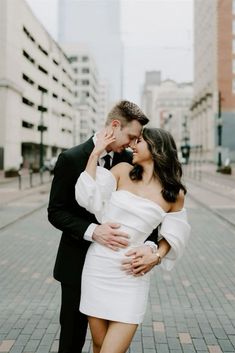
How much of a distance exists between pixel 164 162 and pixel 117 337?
3.35 ft

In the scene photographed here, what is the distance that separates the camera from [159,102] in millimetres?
194625

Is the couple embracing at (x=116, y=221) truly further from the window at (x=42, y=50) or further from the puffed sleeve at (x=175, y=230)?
the window at (x=42, y=50)

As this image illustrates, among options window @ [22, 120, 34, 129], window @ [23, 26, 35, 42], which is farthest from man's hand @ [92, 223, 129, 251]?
window @ [22, 120, 34, 129]

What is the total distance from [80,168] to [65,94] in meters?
85.6

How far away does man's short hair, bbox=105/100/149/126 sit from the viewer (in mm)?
2865

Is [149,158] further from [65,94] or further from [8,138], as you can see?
[65,94]

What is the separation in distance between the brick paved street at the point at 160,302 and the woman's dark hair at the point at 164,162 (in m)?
2.25

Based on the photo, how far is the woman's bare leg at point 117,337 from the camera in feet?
8.65

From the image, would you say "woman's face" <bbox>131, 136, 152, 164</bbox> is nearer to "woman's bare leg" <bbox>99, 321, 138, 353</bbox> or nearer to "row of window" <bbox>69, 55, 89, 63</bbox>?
"woman's bare leg" <bbox>99, 321, 138, 353</bbox>

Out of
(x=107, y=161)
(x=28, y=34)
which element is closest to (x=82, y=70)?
(x=28, y=34)

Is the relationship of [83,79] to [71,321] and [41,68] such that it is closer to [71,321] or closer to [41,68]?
[41,68]

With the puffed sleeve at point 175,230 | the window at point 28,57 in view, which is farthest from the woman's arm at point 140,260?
the window at point 28,57

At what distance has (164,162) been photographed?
2797 mm

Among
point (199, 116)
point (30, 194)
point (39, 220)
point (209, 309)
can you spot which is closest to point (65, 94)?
point (199, 116)
